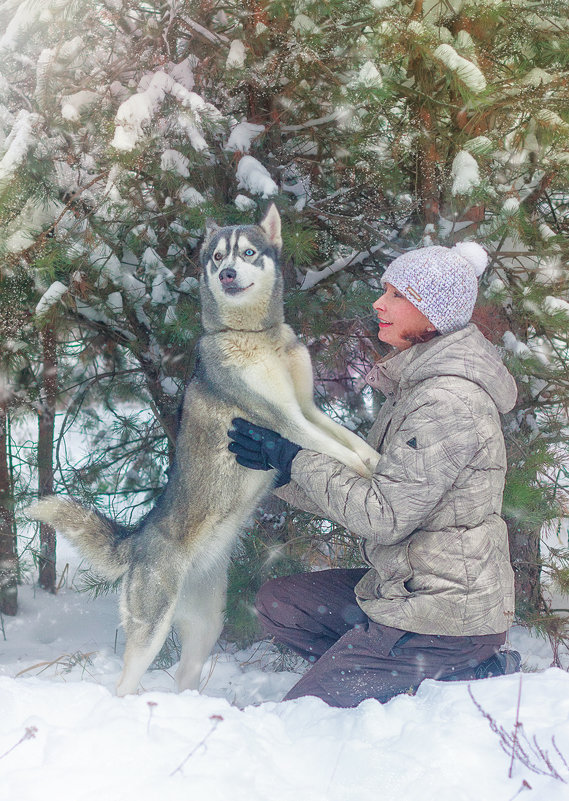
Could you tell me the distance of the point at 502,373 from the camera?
7.81ft

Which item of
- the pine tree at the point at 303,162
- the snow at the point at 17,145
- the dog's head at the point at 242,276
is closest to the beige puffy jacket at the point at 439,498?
the dog's head at the point at 242,276

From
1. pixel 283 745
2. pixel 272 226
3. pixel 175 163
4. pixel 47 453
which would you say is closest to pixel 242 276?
pixel 272 226

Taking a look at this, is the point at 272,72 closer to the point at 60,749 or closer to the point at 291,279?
the point at 291,279

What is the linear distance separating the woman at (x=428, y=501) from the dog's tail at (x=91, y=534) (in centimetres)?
94

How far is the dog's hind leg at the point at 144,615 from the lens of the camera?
2.76m

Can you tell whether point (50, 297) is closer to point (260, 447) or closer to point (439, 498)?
point (260, 447)

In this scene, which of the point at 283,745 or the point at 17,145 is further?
the point at 17,145

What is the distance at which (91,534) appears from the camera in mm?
2941

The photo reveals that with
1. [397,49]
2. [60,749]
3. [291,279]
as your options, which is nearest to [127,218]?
[291,279]

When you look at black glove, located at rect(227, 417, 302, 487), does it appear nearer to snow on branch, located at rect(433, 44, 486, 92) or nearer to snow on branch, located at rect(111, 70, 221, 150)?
snow on branch, located at rect(111, 70, 221, 150)

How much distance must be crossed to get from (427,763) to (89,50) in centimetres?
344

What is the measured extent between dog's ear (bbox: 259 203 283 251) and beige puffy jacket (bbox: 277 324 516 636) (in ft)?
2.49

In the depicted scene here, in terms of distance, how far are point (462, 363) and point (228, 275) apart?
920 mm

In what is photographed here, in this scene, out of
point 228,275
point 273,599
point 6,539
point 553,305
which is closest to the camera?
point 228,275
